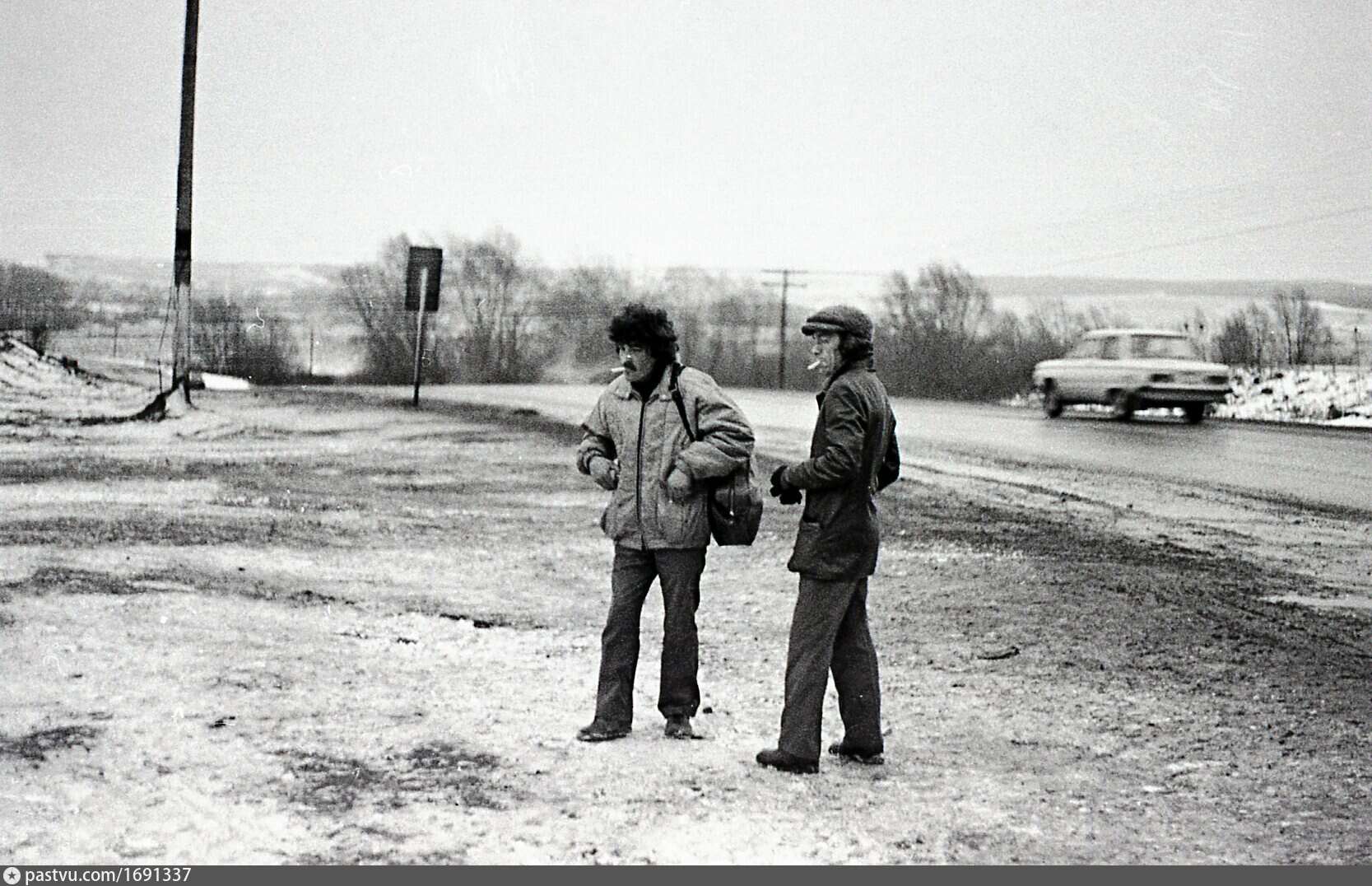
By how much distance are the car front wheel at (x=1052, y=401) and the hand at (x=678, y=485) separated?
459 centimetres

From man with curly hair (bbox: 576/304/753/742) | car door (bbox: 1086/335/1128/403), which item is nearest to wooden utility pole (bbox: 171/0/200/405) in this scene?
man with curly hair (bbox: 576/304/753/742)

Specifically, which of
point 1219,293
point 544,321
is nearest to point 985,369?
point 1219,293

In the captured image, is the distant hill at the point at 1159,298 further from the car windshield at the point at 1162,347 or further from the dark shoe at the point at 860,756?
the dark shoe at the point at 860,756

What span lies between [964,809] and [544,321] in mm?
4445

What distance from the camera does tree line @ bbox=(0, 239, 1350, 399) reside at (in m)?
7.86

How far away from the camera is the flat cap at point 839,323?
4180mm

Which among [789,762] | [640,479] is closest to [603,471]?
[640,479]

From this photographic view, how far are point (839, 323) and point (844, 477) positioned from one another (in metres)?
0.42

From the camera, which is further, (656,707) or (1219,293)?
(1219,293)

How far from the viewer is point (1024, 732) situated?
16.1ft

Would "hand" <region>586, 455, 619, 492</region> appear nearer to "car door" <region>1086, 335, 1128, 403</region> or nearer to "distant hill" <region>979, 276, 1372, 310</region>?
"distant hill" <region>979, 276, 1372, 310</region>

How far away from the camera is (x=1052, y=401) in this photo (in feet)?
28.6

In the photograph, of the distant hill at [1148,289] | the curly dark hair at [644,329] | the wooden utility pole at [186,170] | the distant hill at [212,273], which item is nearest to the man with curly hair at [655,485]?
the curly dark hair at [644,329]
